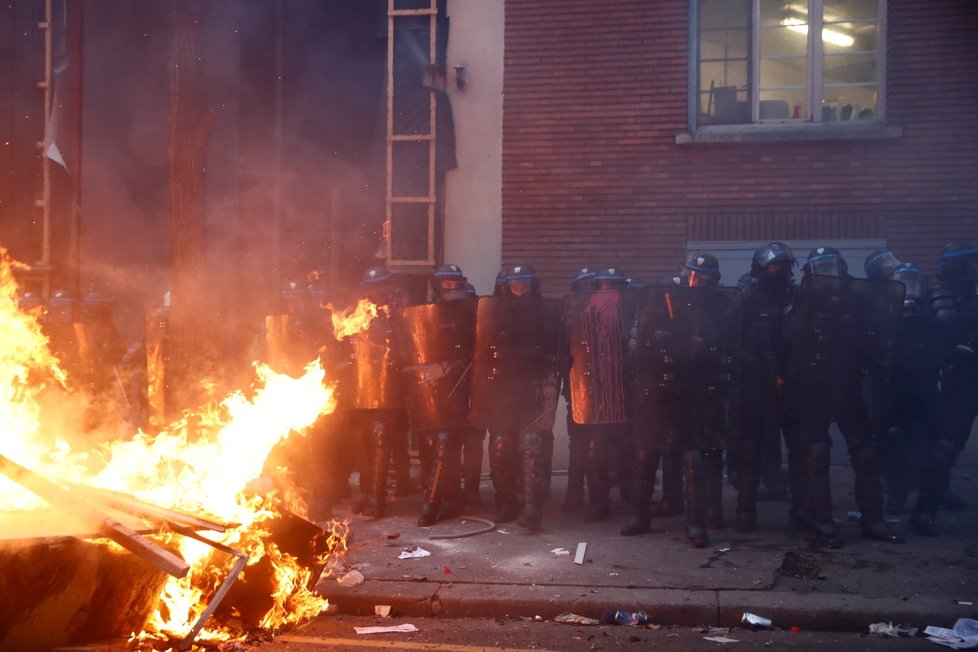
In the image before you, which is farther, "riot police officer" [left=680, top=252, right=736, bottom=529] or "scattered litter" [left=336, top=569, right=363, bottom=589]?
"riot police officer" [left=680, top=252, right=736, bottom=529]

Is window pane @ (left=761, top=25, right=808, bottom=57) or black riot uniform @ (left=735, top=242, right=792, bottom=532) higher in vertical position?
window pane @ (left=761, top=25, right=808, bottom=57)

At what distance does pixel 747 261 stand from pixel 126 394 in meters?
8.09

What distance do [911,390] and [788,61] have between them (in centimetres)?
488

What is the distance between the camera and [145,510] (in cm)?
422

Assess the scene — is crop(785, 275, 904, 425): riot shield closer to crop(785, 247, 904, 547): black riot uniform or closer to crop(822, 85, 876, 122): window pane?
crop(785, 247, 904, 547): black riot uniform

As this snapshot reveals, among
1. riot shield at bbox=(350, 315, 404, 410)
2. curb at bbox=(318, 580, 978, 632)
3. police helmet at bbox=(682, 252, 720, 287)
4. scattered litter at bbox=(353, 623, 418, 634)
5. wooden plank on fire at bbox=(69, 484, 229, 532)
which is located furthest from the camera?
riot shield at bbox=(350, 315, 404, 410)

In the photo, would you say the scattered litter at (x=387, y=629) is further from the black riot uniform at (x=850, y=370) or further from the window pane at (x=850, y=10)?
the window pane at (x=850, y=10)

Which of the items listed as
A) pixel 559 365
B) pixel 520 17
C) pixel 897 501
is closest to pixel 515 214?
pixel 520 17

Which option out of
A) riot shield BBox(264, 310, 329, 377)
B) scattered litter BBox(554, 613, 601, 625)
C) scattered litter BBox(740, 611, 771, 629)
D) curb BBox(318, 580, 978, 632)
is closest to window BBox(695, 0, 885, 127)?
riot shield BBox(264, 310, 329, 377)

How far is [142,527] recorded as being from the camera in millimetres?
4051

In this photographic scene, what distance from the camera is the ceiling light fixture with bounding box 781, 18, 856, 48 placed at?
1026 cm

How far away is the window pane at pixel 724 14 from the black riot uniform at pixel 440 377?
550cm

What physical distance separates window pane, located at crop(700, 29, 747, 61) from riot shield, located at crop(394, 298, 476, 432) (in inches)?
207

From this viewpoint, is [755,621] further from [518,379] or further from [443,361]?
[443,361]
